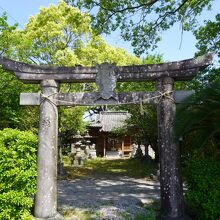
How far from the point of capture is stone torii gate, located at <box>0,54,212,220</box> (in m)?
7.58

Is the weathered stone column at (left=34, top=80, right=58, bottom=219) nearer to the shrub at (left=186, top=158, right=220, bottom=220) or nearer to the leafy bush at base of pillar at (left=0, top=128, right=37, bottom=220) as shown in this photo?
the leafy bush at base of pillar at (left=0, top=128, right=37, bottom=220)

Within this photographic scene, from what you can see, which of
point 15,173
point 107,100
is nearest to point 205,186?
point 107,100

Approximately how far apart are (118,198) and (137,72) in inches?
178

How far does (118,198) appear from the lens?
10.0m

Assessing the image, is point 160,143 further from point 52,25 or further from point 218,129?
point 52,25

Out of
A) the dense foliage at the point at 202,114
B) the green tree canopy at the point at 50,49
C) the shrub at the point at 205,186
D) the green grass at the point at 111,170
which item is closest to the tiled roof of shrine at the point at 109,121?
the green grass at the point at 111,170

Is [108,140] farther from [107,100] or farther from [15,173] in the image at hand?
[15,173]

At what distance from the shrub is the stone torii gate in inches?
24.8

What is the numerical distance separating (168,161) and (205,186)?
121cm

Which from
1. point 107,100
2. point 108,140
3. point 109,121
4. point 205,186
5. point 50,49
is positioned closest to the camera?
point 205,186

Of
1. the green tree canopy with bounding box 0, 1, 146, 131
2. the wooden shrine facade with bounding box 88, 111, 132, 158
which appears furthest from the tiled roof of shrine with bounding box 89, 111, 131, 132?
the green tree canopy with bounding box 0, 1, 146, 131

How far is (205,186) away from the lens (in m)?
6.75

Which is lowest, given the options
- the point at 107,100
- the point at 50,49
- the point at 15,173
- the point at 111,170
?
the point at 111,170

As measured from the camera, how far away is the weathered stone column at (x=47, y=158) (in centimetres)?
756
